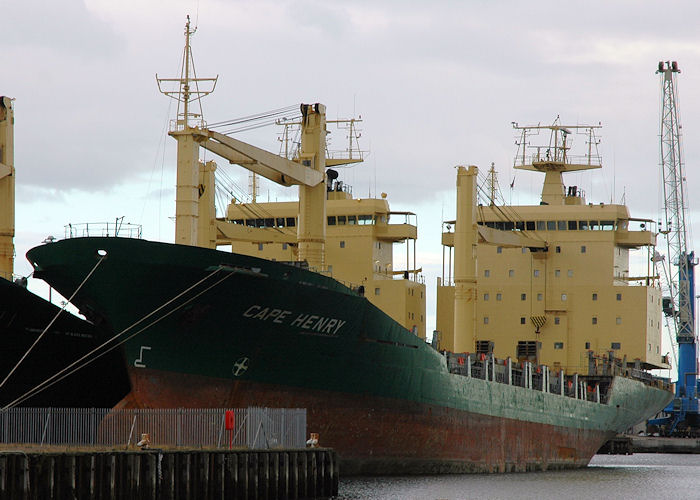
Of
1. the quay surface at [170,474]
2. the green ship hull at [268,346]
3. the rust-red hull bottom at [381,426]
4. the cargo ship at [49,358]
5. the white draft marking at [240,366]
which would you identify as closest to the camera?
the quay surface at [170,474]

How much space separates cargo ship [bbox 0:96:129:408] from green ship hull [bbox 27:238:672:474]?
1.27 meters

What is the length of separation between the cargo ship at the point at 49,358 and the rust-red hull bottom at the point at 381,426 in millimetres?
1856

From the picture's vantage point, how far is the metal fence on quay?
23.5m

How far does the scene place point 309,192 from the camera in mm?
32000

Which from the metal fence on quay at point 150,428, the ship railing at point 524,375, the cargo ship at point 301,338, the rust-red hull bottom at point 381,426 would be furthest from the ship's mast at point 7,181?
the ship railing at point 524,375

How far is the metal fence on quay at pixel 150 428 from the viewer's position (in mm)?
23469

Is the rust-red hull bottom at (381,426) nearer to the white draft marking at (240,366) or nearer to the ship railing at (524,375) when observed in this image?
the white draft marking at (240,366)

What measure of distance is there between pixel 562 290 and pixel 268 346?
64.2 feet

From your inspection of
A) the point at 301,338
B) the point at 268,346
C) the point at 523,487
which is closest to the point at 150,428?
the point at 268,346

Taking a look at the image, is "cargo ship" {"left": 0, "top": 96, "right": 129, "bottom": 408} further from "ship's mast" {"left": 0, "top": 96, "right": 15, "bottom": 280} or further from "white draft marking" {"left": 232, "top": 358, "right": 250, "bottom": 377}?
"ship's mast" {"left": 0, "top": 96, "right": 15, "bottom": 280}

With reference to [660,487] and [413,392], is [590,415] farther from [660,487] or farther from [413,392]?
[413,392]

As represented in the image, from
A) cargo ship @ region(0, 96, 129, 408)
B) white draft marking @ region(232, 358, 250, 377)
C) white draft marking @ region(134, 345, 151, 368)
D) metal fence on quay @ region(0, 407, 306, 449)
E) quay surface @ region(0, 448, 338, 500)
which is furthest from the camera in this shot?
cargo ship @ region(0, 96, 129, 408)

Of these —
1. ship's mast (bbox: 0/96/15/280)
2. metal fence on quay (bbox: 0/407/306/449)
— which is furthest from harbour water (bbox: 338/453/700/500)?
ship's mast (bbox: 0/96/15/280)

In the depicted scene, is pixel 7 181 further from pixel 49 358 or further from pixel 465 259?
pixel 465 259
